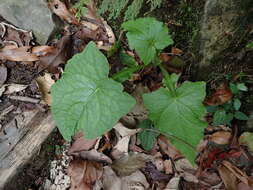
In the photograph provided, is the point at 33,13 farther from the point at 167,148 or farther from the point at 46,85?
the point at 167,148

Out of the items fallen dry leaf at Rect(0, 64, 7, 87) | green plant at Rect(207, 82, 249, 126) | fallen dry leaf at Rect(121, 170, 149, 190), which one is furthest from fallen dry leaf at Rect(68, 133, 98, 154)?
green plant at Rect(207, 82, 249, 126)

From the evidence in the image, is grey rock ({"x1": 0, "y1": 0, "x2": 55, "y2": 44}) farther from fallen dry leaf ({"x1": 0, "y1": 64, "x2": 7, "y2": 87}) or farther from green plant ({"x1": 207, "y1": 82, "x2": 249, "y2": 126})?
green plant ({"x1": 207, "y1": 82, "x2": 249, "y2": 126})

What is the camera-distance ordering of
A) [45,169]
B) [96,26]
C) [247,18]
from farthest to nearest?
[96,26] → [45,169] → [247,18]

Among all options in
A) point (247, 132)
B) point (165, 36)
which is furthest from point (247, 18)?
point (247, 132)

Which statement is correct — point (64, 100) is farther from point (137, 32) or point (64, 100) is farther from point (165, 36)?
point (165, 36)

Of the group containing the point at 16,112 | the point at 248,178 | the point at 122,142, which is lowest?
the point at 248,178

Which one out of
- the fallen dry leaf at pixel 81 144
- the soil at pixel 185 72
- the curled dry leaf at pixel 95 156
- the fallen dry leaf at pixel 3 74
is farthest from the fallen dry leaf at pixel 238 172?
the fallen dry leaf at pixel 3 74

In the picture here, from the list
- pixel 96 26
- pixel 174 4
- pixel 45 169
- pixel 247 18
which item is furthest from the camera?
pixel 96 26
